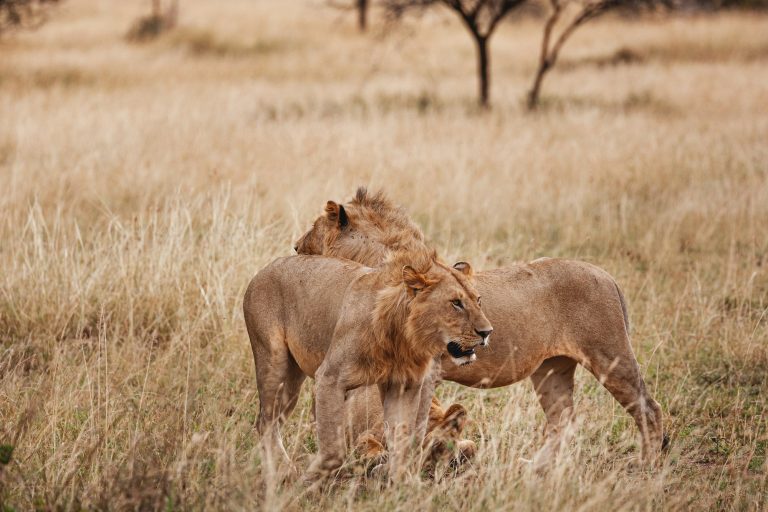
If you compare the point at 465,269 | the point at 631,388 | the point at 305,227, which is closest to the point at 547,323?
the point at 631,388

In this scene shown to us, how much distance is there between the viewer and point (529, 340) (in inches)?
169

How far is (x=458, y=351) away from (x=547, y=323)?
848 mm

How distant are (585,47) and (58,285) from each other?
2305cm

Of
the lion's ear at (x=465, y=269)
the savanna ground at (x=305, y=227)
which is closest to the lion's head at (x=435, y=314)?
the lion's ear at (x=465, y=269)

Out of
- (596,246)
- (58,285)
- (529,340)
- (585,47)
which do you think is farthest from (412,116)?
(585,47)

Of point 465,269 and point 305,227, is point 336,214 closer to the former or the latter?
point 465,269

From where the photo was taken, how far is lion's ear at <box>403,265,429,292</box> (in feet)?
11.9

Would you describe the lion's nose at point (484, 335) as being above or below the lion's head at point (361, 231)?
below

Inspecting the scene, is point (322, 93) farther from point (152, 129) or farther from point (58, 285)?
point (58, 285)

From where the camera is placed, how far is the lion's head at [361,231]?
14.8 feet

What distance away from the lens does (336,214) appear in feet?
15.0

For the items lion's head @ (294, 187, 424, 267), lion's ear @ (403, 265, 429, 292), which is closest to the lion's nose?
lion's ear @ (403, 265, 429, 292)

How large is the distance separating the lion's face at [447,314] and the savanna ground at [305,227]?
0.49 meters

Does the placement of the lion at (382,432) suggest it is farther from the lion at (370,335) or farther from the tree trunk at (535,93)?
the tree trunk at (535,93)
